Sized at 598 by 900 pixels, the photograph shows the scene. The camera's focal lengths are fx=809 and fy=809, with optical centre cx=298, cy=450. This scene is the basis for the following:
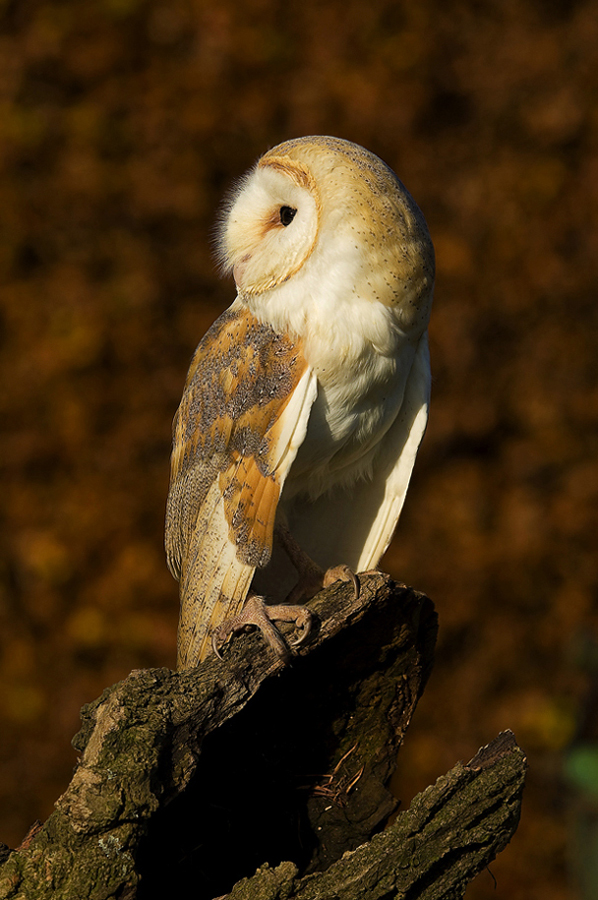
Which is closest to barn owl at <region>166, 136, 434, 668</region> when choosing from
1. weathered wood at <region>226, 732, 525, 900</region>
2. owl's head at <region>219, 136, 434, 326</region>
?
owl's head at <region>219, 136, 434, 326</region>

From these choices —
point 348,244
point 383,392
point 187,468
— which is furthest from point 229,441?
point 348,244

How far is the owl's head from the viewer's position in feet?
5.11

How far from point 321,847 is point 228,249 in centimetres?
122

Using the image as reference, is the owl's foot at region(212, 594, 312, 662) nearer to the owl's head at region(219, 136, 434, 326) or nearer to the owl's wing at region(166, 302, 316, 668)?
the owl's wing at region(166, 302, 316, 668)

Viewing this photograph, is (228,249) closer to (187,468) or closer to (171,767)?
(187,468)

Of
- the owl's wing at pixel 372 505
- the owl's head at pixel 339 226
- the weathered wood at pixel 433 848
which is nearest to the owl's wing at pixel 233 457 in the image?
the owl's head at pixel 339 226

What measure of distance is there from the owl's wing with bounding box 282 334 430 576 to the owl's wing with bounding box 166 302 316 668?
12.8 inches

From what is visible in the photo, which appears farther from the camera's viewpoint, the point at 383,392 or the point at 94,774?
the point at 383,392

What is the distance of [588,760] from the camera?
1.65m

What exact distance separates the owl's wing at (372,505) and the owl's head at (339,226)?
0.25 meters

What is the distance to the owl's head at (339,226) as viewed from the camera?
156 centimetres

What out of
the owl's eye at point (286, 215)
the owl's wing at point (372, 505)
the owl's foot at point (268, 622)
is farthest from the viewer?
the owl's wing at point (372, 505)

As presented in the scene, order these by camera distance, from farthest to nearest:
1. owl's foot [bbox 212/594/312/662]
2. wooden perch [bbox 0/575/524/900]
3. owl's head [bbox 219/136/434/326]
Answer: owl's head [bbox 219/136/434/326] → owl's foot [bbox 212/594/312/662] → wooden perch [bbox 0/575/524/900]

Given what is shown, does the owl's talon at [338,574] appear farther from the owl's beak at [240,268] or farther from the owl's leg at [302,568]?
the owl's beak at [240,268]
